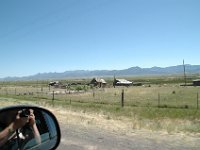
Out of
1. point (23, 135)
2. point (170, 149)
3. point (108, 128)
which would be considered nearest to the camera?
point (23, 135)

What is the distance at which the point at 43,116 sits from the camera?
4055 millimetres

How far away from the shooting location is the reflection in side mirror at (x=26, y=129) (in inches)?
119

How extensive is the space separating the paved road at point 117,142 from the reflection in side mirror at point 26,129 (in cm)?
655

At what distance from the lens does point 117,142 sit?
11461 millimetres

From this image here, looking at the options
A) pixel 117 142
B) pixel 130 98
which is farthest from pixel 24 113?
pixel 130 98

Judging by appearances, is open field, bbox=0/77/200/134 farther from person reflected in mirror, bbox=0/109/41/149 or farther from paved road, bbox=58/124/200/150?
person reflected in mirror, bbox=0/109/41/149

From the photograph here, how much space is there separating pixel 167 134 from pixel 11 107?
35.2ft

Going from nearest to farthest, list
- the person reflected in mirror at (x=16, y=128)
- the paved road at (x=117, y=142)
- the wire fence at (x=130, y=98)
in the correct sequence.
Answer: the person reflected in mirror at (x=16, y=128), the paved road at (x=117, y=142), the wire fence at (x=130, y=98)

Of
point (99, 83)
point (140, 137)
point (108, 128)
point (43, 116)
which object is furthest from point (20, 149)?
point (99, 83)

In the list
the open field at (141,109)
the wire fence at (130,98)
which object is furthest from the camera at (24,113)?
the wire fence at (130,98)

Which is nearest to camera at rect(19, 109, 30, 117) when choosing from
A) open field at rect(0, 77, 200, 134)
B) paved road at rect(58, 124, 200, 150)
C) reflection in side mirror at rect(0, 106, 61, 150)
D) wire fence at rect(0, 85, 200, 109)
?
reflection in side mirror at rect(0, 106, 61, 150)

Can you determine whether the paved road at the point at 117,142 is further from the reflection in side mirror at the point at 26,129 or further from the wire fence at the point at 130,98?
the wire fence at the point at 130,98

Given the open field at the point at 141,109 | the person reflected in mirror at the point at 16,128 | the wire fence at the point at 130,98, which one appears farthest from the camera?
the wire fence at the point at 130,98

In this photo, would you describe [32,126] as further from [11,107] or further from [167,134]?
[167,134]
